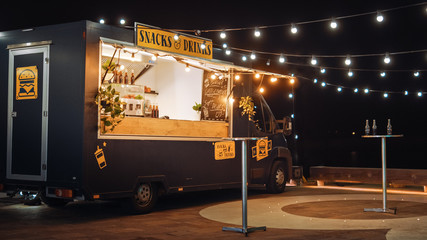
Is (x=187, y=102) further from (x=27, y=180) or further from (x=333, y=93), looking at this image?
(x=333, y=93)

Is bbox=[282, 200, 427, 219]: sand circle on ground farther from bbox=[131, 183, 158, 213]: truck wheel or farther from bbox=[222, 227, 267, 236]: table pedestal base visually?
bbox=[131, 183, 158, 213]: truck wheel

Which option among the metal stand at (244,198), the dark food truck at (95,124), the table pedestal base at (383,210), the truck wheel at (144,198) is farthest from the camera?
the truck wheel at (144,198)

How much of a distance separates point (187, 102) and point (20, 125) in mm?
3655

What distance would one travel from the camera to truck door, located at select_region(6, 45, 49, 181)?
8711 mm

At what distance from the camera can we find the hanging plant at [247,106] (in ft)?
38.2

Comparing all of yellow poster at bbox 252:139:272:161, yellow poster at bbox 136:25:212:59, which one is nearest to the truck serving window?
yellow poster at bbox 136:25:212:59

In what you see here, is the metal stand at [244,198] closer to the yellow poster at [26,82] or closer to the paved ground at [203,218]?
the paved ground at [203,218]

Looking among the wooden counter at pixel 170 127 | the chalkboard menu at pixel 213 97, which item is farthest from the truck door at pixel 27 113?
the chalkboard menu at pixel 213 97

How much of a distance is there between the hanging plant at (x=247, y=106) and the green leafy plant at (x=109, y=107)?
136 inches

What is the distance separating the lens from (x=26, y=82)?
8.92 meters

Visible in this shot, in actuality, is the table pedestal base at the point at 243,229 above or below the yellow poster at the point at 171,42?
below

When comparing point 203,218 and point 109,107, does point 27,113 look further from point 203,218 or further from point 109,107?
point 203,218

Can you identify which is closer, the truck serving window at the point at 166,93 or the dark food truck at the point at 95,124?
the dark food truck at the point at 95,124

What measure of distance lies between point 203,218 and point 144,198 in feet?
3.87
